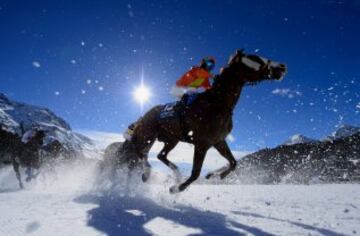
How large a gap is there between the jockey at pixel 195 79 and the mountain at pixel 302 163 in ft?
69.9

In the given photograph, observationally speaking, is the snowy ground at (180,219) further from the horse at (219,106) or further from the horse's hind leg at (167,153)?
the horse's hind leg at (167,153)

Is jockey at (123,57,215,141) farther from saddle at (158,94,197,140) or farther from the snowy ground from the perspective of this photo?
the snowy ground

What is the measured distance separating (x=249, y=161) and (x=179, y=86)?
3578 centimetres

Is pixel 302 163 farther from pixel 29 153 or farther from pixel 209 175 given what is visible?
pixel 209 175

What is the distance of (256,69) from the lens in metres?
7.27

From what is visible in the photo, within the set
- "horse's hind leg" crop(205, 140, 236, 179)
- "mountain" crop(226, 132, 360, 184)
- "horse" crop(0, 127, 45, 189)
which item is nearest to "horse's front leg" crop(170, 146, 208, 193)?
"horse's hind leg" crop(205, 140, 236, 179)

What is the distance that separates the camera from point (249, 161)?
4291cm

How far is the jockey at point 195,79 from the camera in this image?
27.1ft

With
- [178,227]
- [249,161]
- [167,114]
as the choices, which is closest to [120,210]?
[178,227]

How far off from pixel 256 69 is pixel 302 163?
104 ft

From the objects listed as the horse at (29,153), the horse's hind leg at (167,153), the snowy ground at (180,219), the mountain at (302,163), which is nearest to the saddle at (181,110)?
the horse's hind leg at (167,153)

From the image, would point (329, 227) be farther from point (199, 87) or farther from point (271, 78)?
point (199, 87)

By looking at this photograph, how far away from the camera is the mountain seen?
29891mm

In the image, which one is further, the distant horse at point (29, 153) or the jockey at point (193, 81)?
the distant horse at point (29, 153)
